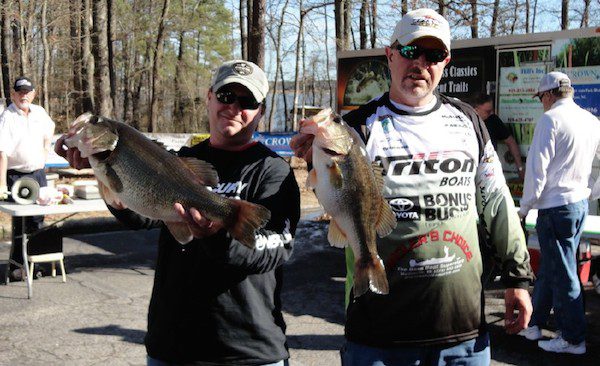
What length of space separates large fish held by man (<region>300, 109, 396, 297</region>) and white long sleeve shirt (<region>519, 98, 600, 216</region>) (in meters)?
3.42

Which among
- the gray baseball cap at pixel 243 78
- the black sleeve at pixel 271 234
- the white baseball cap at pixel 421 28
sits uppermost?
the white baseball cap at pixel 421 28

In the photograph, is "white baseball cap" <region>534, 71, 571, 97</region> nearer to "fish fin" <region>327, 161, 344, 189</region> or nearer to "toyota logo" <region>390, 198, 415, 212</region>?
"toyota logo" <region>390, 198, 415, 212</region>

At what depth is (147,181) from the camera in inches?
81.7

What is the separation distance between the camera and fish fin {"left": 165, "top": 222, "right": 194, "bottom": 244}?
2.14m

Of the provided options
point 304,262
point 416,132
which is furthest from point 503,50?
point 416,132

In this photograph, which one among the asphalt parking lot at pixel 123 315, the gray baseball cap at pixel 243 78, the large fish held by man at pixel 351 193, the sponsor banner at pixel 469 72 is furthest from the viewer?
the sponsor banner at pixel 469 72

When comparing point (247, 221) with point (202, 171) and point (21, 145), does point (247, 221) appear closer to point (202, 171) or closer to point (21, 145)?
point (202, 171)

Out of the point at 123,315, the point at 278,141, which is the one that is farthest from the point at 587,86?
the point at 278,141

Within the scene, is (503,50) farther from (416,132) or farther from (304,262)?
(416,132)

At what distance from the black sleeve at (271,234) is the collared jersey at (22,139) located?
6.07 m

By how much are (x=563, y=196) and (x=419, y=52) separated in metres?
3.27

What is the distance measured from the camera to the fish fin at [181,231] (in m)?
2.14

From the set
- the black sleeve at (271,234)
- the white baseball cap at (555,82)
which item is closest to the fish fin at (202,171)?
the black sleeve at (271,234)

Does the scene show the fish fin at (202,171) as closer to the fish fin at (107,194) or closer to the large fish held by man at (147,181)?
the large fish held by man at (147,181)
